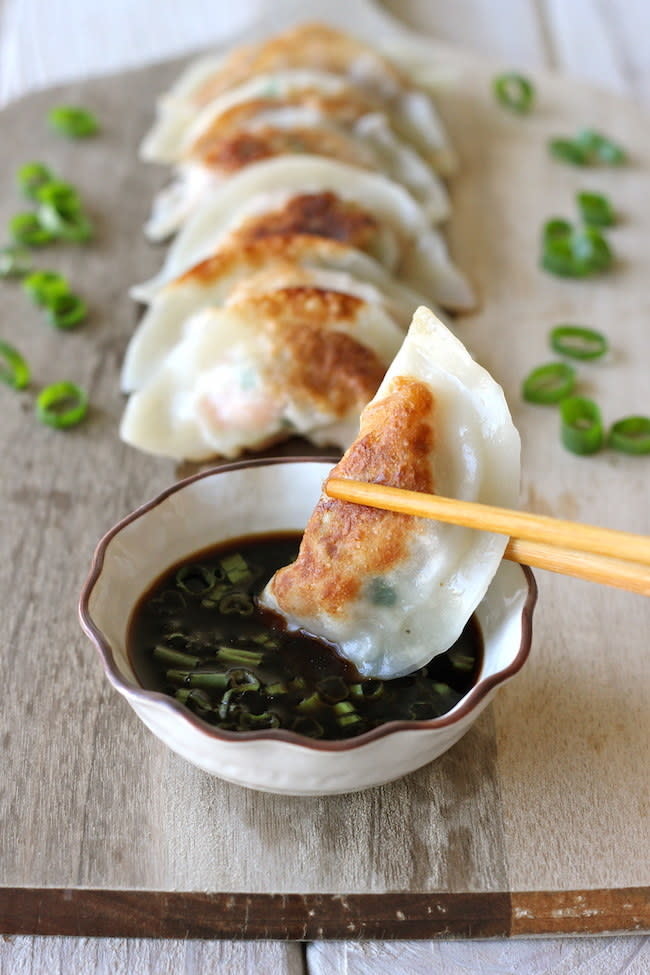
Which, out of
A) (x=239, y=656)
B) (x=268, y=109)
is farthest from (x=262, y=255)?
(x=239, y=656)

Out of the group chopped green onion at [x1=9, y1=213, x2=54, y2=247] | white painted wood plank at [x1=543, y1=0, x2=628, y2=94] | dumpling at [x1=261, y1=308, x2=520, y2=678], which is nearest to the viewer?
dumpling at [x1=261, y1=308, x2=520, y2=678]

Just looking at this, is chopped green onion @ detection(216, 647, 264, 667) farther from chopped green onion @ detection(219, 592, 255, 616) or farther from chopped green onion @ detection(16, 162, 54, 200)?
chopped green onion @ detection(16, 162, 54, 200)

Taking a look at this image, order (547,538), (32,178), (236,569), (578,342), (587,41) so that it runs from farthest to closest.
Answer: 1. (587,41)
2. (32,178)
3. (578,342)
4. (236,569)
5. (547,538)

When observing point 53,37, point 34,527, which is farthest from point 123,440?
point 53,37

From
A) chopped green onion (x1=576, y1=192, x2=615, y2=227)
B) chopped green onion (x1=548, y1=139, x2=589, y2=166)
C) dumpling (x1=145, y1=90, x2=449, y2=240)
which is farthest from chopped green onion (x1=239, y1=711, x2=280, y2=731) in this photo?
chopped green onion (x1=548, y1=139, x2=589, y2=166)

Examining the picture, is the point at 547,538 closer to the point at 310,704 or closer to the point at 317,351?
the point at 310,704

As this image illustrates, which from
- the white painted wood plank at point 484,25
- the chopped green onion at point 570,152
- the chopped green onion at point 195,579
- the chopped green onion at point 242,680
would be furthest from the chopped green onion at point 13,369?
the white painted wood plank at point 484,25
